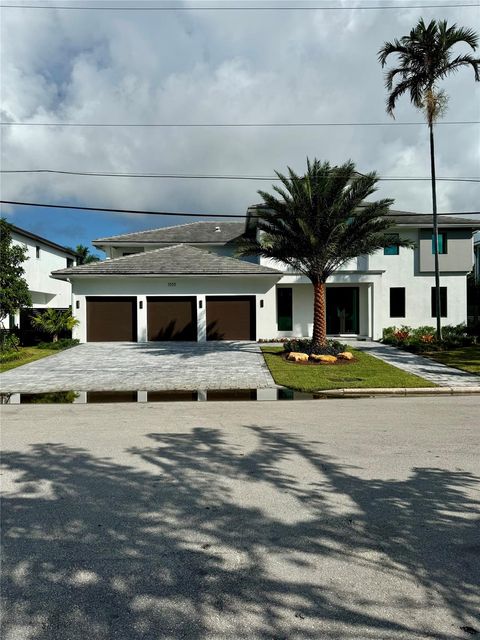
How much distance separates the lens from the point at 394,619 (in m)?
2.74

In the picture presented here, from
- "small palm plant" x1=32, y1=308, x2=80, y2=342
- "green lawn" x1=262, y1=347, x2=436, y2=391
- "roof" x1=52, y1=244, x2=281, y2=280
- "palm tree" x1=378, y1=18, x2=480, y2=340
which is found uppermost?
"palm tree" x1=378, y1=18, x2=480, y2=340

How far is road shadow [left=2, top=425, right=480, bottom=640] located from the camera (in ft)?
8.98

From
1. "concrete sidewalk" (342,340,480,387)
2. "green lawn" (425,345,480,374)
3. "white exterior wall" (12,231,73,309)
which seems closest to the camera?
"concrete sidewalk" (342,340,480,387)

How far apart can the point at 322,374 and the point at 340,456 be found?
7877 mm

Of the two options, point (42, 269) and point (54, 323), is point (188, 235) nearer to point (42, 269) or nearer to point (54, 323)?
point (54, 323)

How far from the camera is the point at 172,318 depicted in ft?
76.5

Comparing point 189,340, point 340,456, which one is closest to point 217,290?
point 189,340

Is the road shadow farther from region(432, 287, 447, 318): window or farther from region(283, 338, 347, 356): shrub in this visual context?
region(432, 287, 447, 318): window

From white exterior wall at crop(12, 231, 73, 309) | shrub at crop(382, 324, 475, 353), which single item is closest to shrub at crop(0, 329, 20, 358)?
white exterior wall at crop(12, 231, 73, 309)

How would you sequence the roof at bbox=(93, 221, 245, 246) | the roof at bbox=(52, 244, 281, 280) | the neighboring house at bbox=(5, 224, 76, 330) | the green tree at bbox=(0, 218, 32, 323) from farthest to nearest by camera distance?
the neighboring house at bbox=(5, 224, 76, 330), the roof at bbox=(93, 221, 245, 246), the roof at bbox=(52, 244, 281, 280), the green tree at bbox=(0, 218, 32, 323)

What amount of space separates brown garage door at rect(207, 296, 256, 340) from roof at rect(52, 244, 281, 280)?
58.8 inches

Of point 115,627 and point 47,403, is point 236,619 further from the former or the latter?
point 47,403

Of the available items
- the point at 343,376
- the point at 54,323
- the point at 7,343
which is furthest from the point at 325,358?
the point at 54,323

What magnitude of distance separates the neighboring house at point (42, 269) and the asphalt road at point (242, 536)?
77.7 ft
